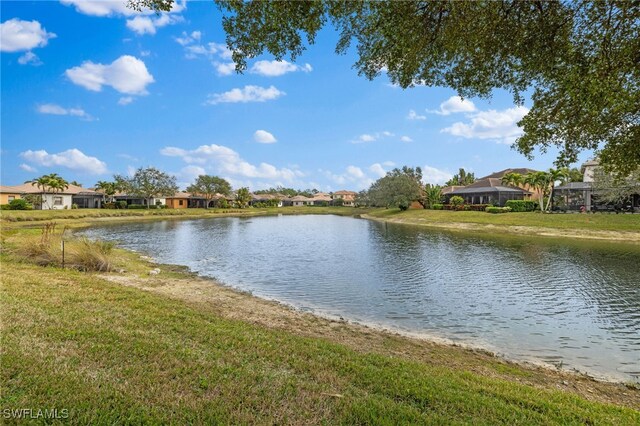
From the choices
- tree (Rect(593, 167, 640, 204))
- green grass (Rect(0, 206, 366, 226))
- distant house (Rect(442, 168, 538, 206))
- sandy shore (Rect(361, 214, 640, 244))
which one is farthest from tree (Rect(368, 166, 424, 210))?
green grass (Rect(0, 206, 366, 226))

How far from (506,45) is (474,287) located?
36.5 ft

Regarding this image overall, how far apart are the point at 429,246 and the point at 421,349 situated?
21.1m

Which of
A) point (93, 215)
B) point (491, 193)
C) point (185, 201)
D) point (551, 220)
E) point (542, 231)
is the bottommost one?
point (542, 231)

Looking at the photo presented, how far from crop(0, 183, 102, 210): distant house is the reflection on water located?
41.7 m

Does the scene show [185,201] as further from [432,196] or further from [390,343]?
[390,343]

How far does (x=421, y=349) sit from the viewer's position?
307 inches

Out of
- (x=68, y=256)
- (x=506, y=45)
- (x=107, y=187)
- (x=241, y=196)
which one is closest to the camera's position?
(x=506, y=45)

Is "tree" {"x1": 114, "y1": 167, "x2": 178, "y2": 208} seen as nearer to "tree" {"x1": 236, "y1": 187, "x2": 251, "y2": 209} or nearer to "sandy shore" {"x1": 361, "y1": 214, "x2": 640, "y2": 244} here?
"tree" {"x1": 236, "y1": 187, "x2": 251, "y2": 209}

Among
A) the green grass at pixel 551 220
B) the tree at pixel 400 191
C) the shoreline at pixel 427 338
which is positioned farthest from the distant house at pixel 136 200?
the shoreline at pixel 427 338

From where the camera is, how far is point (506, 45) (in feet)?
20.6

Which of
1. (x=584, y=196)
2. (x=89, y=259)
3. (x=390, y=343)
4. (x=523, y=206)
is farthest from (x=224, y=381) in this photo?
(x=584, y=196)

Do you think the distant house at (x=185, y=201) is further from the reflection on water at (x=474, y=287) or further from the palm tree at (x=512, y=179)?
the palm tree at (x=512, y=179)

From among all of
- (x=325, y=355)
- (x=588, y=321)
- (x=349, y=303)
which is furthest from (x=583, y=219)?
(x=325, y=355)

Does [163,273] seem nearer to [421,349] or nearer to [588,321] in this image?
[421,349]
